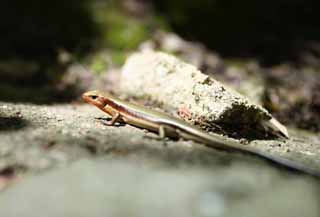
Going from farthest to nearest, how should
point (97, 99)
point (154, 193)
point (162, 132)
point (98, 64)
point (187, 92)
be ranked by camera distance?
point (98, 64)
point (187, 92)
point (97, 99)
point (162, 132)
point (154, 193)

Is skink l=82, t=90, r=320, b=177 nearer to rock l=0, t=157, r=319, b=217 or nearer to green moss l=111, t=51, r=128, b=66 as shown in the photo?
rock l=0, t=157, r=319, b=217

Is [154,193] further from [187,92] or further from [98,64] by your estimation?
[98,64]

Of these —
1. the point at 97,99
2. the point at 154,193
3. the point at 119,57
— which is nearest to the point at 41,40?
the point at 119,57

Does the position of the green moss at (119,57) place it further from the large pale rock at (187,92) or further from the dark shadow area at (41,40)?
the large pale rock at (187,92)

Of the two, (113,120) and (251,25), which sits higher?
(251,25)

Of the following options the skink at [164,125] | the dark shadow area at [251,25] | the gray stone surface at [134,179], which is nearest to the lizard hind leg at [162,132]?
the skink at [164,125]

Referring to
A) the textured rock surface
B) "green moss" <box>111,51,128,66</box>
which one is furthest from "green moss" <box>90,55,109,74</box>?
the textured rock surface

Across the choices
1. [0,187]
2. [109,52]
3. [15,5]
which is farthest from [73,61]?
[0,187]
